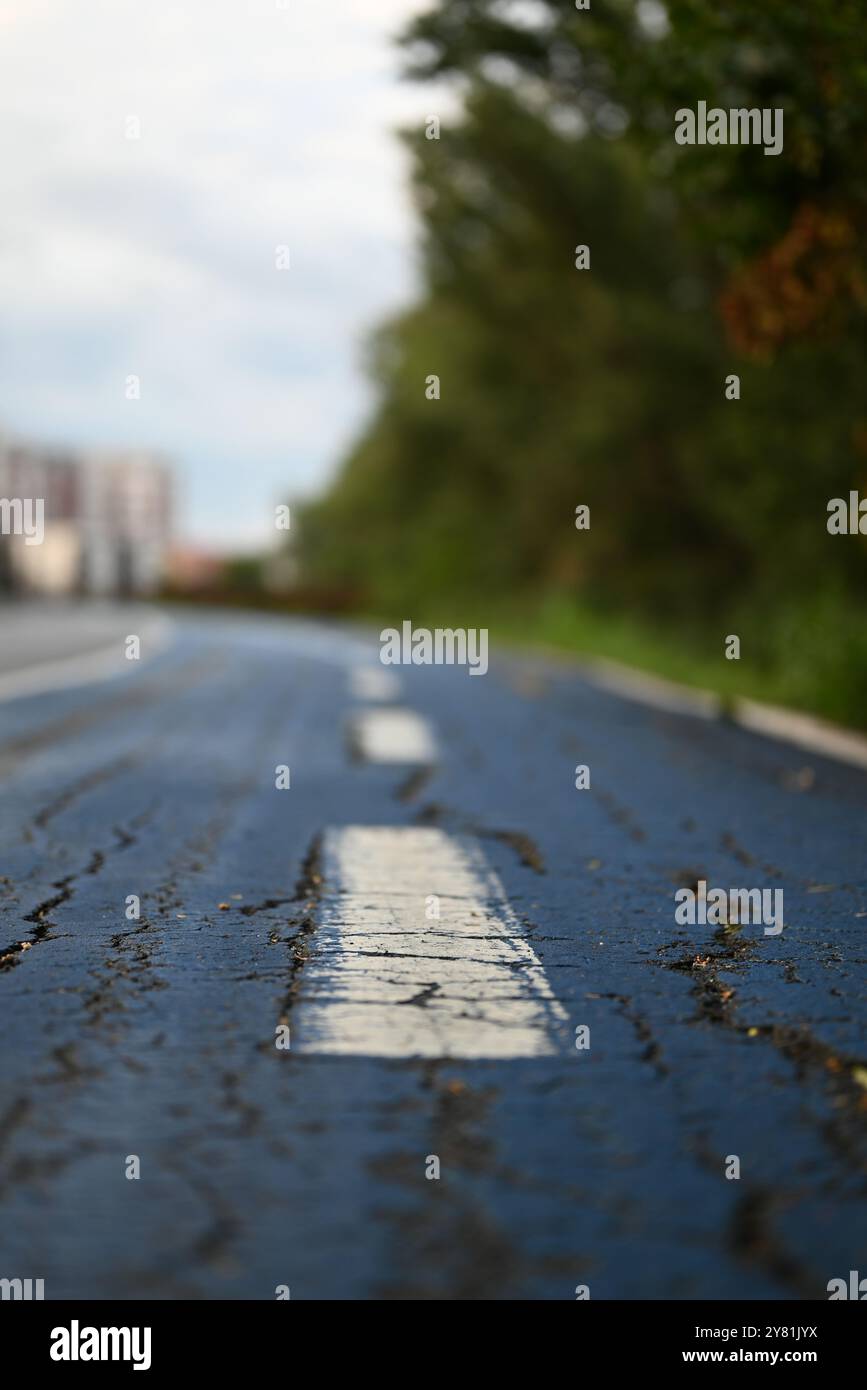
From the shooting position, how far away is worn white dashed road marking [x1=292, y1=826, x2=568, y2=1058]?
5.02 meters

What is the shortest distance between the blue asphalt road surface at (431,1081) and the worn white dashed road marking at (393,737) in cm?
319

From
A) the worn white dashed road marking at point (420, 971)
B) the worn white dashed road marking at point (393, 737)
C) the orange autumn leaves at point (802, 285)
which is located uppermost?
the orange autumn leaves at point (802, 285)

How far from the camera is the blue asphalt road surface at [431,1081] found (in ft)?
11.3

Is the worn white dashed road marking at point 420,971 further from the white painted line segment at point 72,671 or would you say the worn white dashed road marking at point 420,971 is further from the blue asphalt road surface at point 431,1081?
the white painted line segment at point 72,671

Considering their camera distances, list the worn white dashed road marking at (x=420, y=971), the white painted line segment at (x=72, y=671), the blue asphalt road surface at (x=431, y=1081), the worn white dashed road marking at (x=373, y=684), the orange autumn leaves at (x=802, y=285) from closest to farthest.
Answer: the blue asphalt road surface at (x=431, y=1081)
the worn white dashed road marking at (x=420, y=971)
the orange autumn leaves at (x=802, y=285)
the worn white dashed road marking at (x=373, y=684)
the white painted line segment at (x=72, y=671)

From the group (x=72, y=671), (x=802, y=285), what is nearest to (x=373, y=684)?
(x=72, y=671)

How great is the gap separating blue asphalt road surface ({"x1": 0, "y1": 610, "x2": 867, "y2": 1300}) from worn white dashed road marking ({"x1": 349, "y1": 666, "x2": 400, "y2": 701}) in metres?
Answer: 11.5

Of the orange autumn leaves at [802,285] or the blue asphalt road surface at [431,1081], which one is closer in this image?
the blue asphalt road surface at [431,1081]

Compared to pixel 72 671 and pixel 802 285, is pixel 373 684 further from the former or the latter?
pixel 802 285

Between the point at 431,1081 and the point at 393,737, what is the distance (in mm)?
11240

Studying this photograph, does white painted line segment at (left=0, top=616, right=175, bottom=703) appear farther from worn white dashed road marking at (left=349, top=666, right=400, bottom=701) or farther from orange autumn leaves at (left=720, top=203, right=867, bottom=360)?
orange autumn leaves at (left=720, top=203, right=867, bottom=360)

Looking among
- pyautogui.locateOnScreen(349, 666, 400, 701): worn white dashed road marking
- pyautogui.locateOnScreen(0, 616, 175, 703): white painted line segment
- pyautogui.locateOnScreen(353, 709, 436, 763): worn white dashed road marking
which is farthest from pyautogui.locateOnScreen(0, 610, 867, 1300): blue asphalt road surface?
pyautogui.locateOnScreen(0, 616, 175, 703): white painted line segment

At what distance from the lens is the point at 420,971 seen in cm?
593

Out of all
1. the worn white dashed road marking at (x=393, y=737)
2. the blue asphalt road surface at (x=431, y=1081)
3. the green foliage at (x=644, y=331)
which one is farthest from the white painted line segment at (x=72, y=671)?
the blue asphalt road surface at (x=431, y=1081)
